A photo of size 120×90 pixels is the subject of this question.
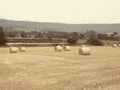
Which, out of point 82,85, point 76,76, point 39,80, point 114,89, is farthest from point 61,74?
point 114,89

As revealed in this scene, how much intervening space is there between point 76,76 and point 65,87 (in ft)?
8.00

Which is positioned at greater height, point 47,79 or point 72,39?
point 47,79

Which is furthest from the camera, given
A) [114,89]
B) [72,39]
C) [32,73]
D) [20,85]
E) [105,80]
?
[72,39]

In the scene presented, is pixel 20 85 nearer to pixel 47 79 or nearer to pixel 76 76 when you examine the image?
pixel 47 79

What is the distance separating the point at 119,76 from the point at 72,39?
63.5m

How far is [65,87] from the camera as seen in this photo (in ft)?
35.3

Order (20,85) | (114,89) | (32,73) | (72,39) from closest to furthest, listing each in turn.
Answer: (114,89), (20,85), (32,73), (72,39)

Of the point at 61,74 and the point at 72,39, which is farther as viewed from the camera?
the point at 72,39

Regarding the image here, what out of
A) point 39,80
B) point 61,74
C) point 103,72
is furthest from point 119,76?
point 39,80

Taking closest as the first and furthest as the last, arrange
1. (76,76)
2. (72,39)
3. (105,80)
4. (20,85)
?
1. (20,85)
2. (105,80)
3. (76,76)
4. (72,39)

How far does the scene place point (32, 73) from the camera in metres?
14.3

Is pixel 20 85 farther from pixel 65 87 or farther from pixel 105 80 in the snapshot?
pixel 105 80

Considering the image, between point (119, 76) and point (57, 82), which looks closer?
point (57, 82)

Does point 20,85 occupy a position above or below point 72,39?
above
